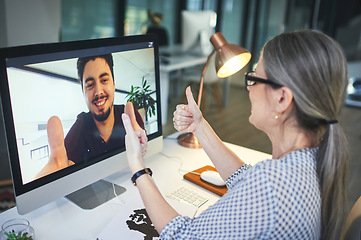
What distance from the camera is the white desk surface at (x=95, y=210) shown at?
3.18 ft

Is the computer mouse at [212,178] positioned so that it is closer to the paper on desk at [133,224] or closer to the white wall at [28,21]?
the paper on desk at [133,224]

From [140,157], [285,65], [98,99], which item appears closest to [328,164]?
[285,65]

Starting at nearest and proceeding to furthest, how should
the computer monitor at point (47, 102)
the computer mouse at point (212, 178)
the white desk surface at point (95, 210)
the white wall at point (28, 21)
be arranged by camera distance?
the computer monitor at point (47, 102), the white desk surface at point (95, 210), the computer mouse at point (212, 178), the white wall at point (28, 21)

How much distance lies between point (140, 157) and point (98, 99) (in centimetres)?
25

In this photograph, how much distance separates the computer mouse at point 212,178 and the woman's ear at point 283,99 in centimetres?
45

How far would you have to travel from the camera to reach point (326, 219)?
2.77ft

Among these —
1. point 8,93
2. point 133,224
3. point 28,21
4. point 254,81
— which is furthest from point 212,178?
point 28,21

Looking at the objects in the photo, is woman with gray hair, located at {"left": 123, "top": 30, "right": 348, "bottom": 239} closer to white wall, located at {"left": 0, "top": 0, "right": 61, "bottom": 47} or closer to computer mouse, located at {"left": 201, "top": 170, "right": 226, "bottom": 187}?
computer mouse, located at {"left": 201, "top": 170, "right": 226, "bottom": 187}

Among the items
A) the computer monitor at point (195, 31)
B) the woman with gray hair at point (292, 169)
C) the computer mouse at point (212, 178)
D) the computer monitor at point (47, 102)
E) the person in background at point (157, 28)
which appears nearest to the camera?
the woman with gray hair at point (292, 169)

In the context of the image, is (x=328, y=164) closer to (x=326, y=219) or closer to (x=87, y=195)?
(x=326, y=219)

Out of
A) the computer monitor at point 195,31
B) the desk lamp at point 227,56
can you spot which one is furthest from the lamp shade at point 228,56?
the computer monitor at point 195,31

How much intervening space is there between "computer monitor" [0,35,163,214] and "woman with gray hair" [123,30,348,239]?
0.27 metres

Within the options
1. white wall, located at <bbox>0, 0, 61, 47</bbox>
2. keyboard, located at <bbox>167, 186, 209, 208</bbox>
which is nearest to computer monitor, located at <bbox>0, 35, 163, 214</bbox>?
keyboard, located at <bbox>167, 186, 209, 208</bbox>

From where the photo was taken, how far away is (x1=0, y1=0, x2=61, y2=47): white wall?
2785 millimetres
